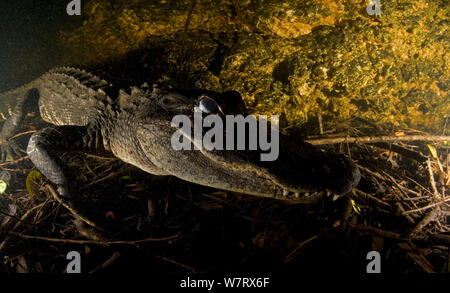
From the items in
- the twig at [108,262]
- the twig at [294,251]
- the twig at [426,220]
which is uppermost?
the twig at [426,220]

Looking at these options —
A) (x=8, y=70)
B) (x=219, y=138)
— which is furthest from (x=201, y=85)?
(x=8, y=70)

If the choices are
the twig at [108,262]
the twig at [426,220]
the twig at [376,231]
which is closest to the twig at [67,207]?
the twig at [108,262]

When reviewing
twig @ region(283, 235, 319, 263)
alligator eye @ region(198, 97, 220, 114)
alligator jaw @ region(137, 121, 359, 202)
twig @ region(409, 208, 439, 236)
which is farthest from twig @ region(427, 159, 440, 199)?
alligator eye @ region(198, 97, 220, 114)

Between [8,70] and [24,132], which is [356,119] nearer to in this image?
[24,132]

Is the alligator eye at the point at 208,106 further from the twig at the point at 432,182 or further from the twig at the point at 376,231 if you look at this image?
the twig at the point at 432,182

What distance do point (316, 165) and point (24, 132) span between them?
4.84 metres

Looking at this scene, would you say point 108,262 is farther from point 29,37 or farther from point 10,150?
point 29,37

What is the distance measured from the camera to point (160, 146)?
6.41 feet

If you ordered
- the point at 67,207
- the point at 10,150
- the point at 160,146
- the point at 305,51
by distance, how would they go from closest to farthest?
1. the point at 160,146
2. the point at 67,207
3. the point at 305,51
4. the point at 10,150

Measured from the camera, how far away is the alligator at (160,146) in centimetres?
157

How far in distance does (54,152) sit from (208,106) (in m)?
1.91

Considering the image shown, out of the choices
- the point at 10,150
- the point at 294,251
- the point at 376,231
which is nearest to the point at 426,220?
the point at 376,231

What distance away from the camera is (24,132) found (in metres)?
3.68
